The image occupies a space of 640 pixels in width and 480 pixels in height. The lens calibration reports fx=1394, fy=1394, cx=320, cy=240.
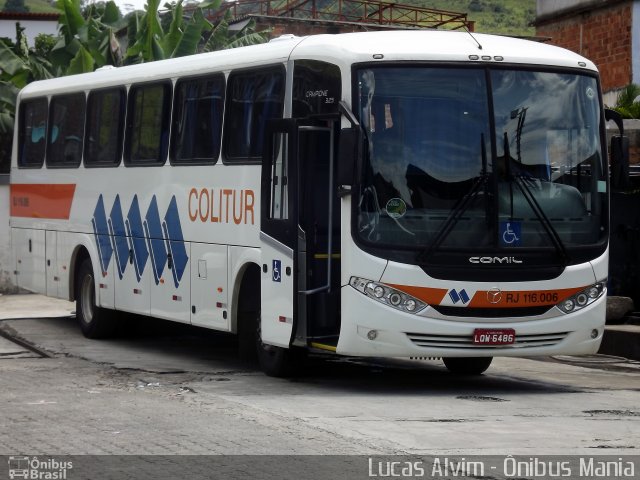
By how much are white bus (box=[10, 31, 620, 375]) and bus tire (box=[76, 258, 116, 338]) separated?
12.8 ft

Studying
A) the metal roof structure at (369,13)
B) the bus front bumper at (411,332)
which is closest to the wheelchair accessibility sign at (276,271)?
the bus front bumper at (411,332)

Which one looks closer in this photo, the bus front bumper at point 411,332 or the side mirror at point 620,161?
the bus front bumper at point 411,332

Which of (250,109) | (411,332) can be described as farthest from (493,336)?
(250,109)

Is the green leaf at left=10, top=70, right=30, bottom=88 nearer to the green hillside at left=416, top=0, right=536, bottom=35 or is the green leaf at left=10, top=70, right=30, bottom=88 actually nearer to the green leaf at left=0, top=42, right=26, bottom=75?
the green leaf at left=0, top=42, right=26, bottom=75

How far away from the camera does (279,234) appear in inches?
527

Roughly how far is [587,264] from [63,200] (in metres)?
8.68

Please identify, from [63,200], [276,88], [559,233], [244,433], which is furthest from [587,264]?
[63,200]

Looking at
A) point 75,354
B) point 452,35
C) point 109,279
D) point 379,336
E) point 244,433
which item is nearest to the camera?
point 244,433

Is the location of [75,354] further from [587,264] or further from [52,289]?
[587,264]

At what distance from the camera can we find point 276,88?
13.8 meters

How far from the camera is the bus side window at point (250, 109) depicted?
1385 cm

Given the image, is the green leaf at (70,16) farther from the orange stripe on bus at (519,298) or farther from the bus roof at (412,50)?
the orange stripe on bus at (519,298)

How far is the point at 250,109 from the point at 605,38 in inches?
716

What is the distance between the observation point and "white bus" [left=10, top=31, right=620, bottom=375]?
12430 millimetres
